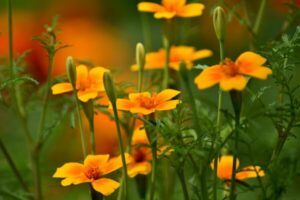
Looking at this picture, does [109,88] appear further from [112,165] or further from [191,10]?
[191,10]

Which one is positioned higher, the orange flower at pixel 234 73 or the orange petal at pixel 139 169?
the orange flower at pixel 234 73

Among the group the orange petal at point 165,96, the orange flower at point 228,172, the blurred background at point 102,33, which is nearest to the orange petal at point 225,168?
the orange flower at point 228,172

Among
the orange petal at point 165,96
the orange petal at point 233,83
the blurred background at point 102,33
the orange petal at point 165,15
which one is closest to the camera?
the orange petal at point 233,83

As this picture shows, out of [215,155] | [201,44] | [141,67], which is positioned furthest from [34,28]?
[215,155]

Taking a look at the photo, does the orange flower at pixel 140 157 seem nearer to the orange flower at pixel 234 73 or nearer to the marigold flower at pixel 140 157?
the marigold flower at pixel 140 157

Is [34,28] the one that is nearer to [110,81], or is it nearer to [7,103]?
[7,103]

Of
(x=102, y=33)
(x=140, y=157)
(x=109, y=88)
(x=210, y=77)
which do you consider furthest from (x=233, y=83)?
(x=102, y=33)

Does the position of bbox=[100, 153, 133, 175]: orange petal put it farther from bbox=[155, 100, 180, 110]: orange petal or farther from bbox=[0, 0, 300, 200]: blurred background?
bbox=[0, 0, 300, 200]: blurred background

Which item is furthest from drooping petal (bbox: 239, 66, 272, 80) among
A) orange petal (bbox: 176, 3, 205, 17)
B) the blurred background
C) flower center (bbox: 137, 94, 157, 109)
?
the blurred background
